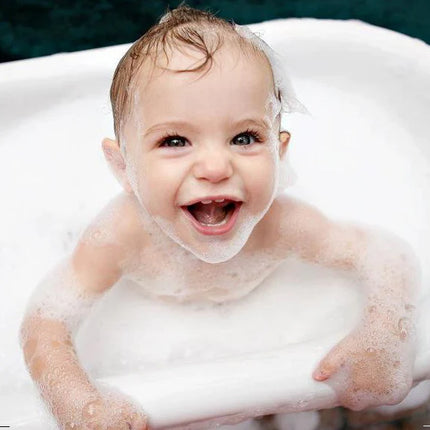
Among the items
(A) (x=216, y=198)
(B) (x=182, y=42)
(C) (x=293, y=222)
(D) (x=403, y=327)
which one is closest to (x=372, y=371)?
(D) (x=403, y=327)

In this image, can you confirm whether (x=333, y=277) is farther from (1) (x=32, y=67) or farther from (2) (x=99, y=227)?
(1) (x=32, y=67)

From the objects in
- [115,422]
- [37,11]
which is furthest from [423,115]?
[37,11]

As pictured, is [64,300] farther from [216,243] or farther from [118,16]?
[118,16]

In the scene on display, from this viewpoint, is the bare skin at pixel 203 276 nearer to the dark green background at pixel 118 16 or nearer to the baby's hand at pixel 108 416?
the baby's hand at pixel 108 416

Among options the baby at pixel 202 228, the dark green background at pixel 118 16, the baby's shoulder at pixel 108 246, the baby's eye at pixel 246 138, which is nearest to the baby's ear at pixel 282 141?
the baby at pixel 202 228

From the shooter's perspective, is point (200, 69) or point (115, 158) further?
point (115, 158)

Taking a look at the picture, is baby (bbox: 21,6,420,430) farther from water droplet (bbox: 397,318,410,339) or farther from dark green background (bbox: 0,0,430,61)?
dark green background (bbox: 0,0,430,61)

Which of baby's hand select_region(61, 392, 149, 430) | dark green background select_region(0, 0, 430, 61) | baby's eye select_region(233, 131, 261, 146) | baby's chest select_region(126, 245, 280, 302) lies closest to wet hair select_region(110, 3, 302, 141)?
baby's eye select_region(233, 131, 261, 146)

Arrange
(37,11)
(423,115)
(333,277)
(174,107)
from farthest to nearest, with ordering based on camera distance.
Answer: (37,11) < (423,115) < (333,277) < (174,107)

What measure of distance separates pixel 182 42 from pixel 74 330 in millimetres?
626

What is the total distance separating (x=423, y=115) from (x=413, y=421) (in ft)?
2.41

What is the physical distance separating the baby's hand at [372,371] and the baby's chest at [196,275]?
294 mm

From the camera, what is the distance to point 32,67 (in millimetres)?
1714

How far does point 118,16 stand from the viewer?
2.50 metres
